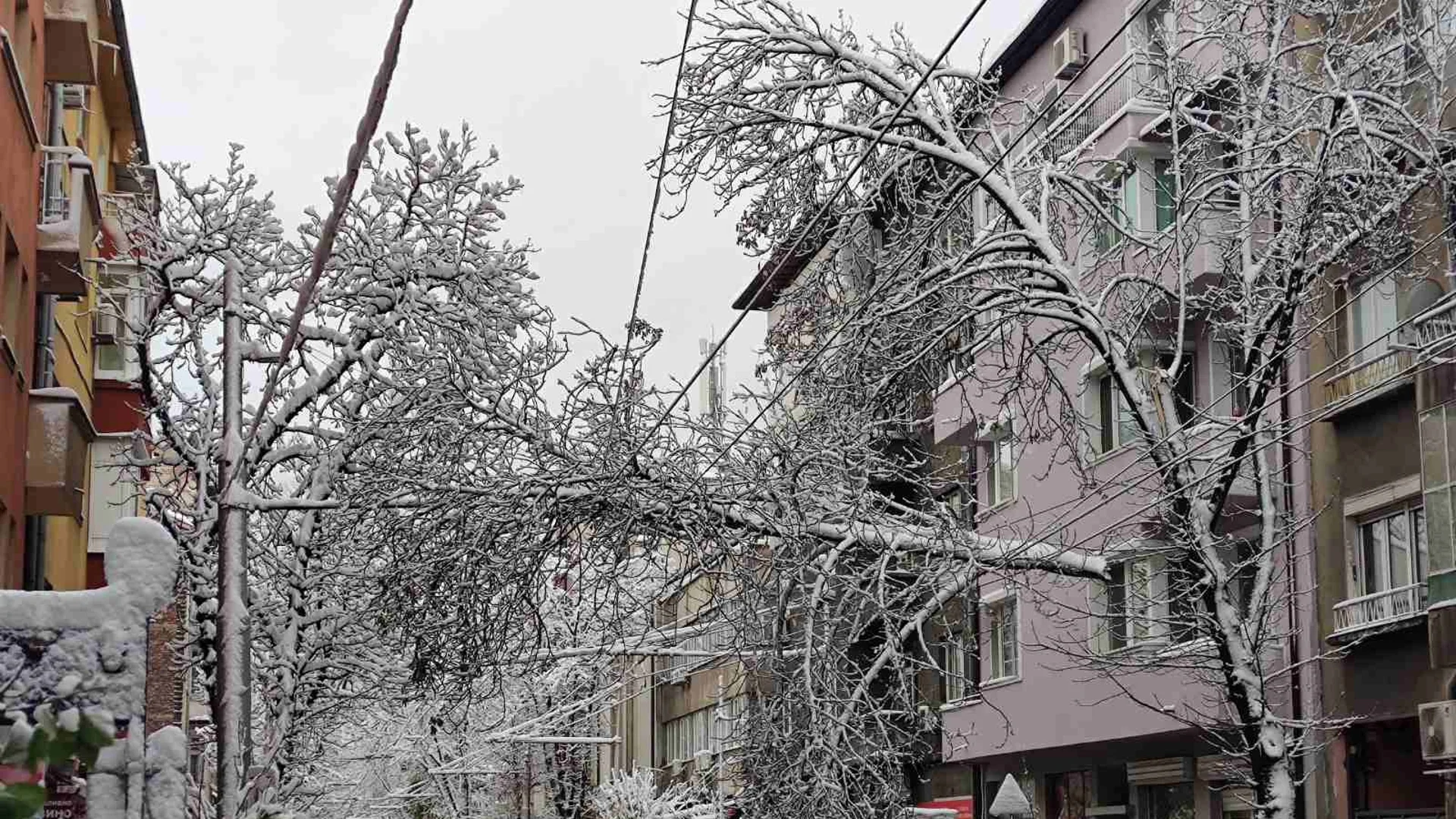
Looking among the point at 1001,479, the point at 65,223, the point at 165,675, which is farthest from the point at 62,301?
the point at 1001,479

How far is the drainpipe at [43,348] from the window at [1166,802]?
1544 cm

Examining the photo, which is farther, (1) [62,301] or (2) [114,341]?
(2) [114,341]

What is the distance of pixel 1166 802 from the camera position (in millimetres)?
28641

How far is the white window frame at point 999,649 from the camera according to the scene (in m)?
33.2

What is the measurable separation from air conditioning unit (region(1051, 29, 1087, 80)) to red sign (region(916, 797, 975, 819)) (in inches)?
535

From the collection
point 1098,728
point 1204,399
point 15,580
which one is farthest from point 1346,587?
point 15,580

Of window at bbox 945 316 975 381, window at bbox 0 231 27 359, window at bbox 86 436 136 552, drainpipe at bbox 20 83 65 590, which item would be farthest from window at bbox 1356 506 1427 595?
window at bbox 86 436 136 552

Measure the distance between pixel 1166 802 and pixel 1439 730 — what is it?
9765 mm

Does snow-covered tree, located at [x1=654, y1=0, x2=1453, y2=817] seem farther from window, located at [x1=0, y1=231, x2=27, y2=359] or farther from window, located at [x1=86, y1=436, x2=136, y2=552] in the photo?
window, located at [x1=86, y1=436, x2=136, y2=552]

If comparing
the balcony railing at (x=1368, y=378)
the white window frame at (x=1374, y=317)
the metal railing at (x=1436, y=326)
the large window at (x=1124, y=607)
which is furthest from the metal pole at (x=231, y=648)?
the large window at (x=1124, y=607)

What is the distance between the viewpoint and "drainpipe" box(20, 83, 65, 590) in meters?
25.3

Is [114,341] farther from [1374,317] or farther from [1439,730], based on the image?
[1439,730]

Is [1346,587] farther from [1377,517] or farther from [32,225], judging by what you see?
[32,225]

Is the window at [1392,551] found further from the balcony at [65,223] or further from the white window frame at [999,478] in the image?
the balcony at [65,223]
